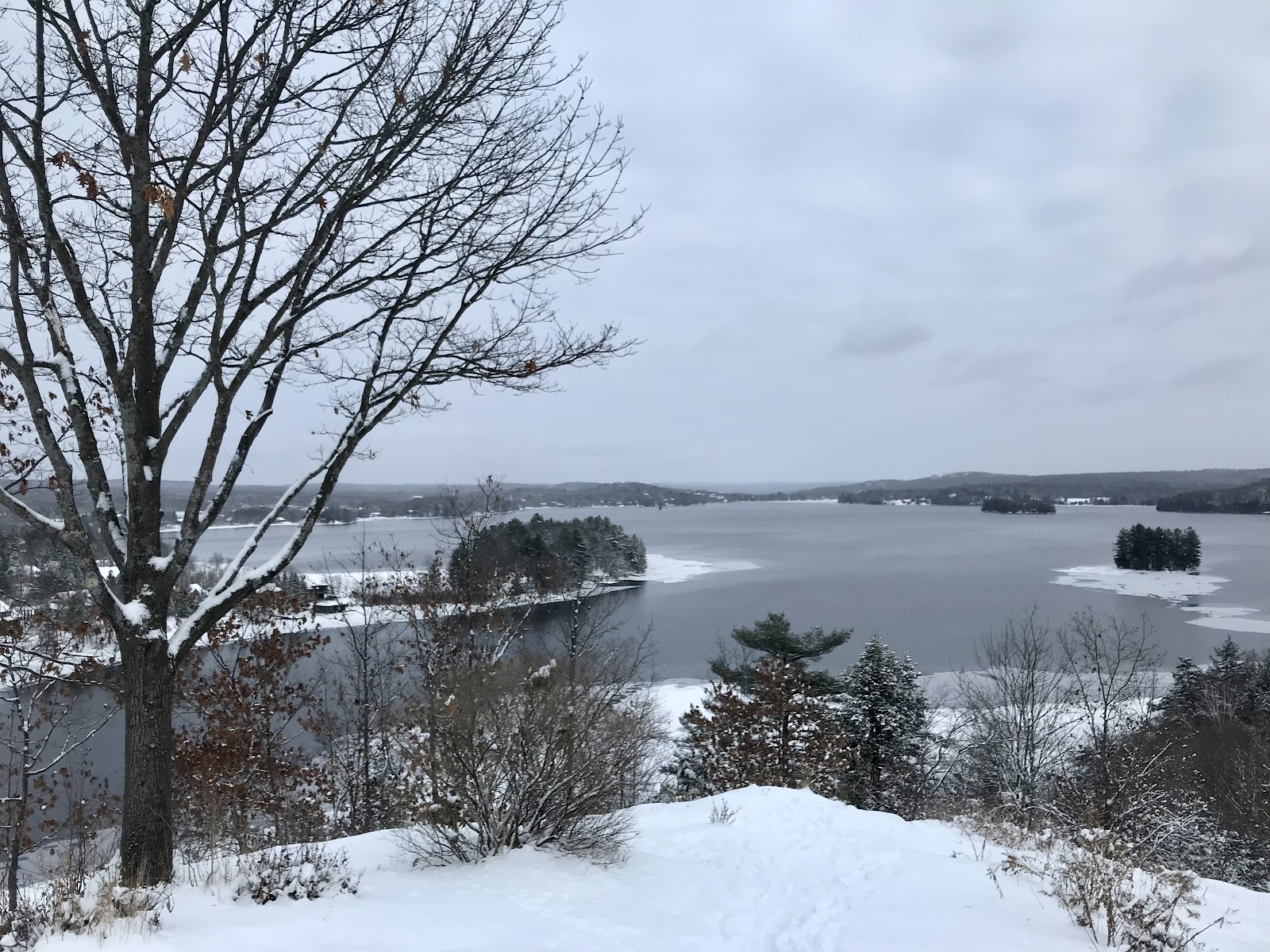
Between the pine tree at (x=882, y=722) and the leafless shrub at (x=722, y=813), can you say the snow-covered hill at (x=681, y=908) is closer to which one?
the leafless shrub at (x=722, y=813)

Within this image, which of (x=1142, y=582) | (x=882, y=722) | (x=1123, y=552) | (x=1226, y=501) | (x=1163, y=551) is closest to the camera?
(x=882, y=722)

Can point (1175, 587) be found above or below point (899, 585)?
below

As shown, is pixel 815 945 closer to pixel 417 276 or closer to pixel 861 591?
pixel 417 276

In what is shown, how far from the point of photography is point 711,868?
17.1 feet

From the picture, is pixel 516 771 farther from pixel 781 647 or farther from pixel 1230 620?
pixel 1230 620

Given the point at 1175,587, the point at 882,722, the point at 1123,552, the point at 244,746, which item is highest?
the point at 244,746

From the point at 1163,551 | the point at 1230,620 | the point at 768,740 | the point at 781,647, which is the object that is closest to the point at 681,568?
the point at 1230,620

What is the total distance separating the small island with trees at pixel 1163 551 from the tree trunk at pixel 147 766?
235ft

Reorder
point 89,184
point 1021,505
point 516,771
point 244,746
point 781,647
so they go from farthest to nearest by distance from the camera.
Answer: point 1021,505, point 781,647, point 244,746, point 516,771, point 89,184

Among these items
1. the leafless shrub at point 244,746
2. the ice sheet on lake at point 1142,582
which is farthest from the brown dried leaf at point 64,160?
the ice sheet on lake at point 1142,582

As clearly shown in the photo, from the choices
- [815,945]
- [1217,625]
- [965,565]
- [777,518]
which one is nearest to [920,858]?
[815,945]

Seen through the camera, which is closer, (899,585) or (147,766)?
(147,766)

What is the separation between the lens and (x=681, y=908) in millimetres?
4355

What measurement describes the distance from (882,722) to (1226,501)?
156586mm
